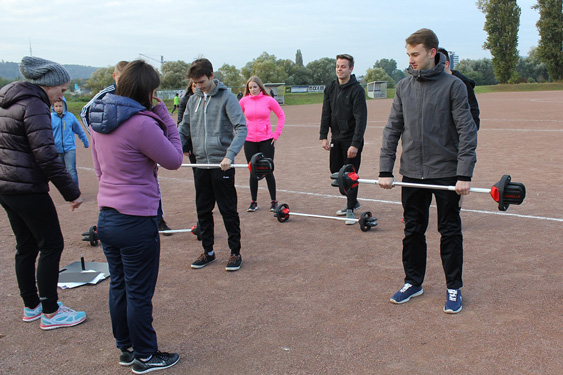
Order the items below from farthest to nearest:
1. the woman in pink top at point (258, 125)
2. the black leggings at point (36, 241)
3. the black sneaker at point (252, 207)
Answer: the black sneaker at point (252, 207)
the woman in pink top at point (258, 125)
the black leggings at point (36, 241)

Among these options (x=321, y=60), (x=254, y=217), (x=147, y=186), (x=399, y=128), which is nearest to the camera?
(x=147, y=186)

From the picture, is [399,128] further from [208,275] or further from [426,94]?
[208,275]

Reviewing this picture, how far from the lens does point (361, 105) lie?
7164 mm

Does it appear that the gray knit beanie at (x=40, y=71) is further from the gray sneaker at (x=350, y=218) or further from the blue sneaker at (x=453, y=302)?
the gray sneaker at (x=350, y=218)

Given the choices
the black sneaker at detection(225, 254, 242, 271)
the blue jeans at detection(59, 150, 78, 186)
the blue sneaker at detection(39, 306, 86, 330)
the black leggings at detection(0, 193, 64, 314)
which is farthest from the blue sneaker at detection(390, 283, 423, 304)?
the blue jeans at detection(59, 150, 78, 186)

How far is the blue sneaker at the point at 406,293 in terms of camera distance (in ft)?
14.9

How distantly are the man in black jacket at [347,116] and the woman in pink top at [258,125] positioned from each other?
3.33ft

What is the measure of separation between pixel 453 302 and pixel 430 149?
1328 mm

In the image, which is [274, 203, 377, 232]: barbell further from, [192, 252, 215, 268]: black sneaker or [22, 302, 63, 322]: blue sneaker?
[22, 302, 63, 322]: blue sneaker

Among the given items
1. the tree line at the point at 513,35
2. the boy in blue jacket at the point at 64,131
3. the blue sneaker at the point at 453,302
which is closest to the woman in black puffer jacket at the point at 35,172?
the blue sneaker at the point at 453,302

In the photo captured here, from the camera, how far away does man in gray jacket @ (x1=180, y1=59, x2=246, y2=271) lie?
5.48 m

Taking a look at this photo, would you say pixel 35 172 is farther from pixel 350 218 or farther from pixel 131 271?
pixel 350 218

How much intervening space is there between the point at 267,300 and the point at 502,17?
7554 centimetres

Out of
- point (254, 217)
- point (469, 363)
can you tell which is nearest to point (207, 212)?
point (254, 217)
